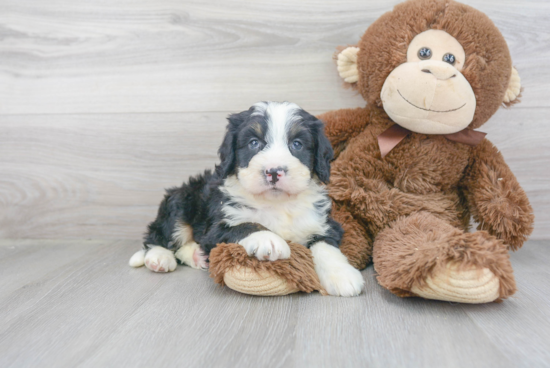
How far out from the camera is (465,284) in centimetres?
131

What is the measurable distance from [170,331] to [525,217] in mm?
1484

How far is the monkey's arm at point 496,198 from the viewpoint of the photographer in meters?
1.77

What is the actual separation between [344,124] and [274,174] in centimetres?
71

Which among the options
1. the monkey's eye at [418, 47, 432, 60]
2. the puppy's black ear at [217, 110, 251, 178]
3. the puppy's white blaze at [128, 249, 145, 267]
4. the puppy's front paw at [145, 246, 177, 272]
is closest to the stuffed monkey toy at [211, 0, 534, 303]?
the monkey's eye at [418, 47, 432, 60]

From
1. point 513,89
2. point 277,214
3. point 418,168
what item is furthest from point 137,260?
point 513,89

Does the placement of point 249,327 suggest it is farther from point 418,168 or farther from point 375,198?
point 418,168

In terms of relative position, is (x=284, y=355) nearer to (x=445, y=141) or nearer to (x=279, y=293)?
(x=279, y=293)

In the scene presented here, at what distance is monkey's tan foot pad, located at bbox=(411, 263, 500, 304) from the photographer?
1316mm

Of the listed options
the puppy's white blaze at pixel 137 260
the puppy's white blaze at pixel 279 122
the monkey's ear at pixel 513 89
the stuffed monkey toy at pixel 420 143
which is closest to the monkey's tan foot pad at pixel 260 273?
the stuffed monkey toy at pixel 420 143

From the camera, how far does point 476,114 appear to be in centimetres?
184

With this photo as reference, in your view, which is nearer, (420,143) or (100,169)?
(420,143)

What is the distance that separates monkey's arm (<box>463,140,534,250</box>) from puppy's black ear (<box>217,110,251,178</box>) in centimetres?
109

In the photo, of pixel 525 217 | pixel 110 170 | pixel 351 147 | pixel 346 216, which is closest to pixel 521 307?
pixel 525 217

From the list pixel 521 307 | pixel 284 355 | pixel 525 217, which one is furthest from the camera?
pixel 525 217
